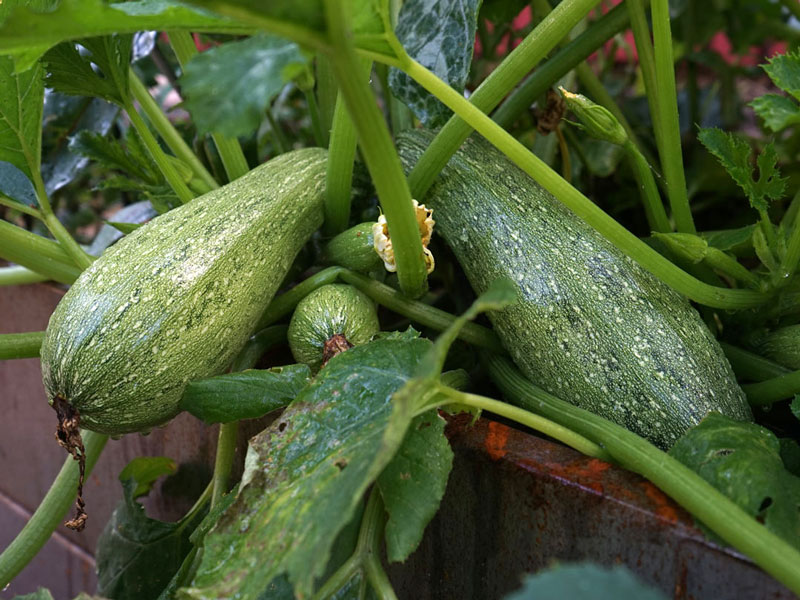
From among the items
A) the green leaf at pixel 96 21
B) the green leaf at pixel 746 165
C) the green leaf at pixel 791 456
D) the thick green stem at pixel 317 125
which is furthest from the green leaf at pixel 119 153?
the green leaf at pixel 791 456

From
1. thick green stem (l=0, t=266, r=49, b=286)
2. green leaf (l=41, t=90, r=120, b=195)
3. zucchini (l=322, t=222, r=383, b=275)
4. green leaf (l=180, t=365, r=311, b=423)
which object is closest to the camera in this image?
green leaf (l=180, t=365, r=311, b=423)

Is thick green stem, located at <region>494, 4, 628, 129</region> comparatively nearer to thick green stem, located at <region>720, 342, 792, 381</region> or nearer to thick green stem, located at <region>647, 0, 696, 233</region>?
thick green stem, located at <region>647, 0, 696, 233</region>

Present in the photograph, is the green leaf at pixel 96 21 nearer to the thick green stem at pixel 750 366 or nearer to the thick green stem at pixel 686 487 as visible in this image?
the thick green stem at pixel 686 487

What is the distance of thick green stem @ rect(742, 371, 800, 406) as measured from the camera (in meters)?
0.71

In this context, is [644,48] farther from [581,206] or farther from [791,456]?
[791,456]

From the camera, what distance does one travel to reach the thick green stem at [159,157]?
2.84 ft

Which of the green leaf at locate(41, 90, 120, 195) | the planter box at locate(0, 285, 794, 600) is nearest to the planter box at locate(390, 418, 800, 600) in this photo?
the planter box at locate(0, 285, 794, 600)

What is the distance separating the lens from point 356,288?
820mm

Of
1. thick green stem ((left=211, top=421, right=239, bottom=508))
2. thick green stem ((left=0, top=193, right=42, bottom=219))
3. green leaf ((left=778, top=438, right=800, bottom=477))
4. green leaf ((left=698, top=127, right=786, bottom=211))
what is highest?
green leaf ((left=698, top=127, right=786, bottom=211))

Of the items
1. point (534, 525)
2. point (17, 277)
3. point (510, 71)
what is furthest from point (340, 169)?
point (17, 277)

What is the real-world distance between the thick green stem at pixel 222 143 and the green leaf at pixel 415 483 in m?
0.48

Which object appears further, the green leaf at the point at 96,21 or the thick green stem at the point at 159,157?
the thick green stem at the point at 159,157

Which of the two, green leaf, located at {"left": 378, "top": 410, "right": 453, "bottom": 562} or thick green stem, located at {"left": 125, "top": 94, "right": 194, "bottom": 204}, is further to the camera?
thick green stem, located at {"left": 125, "top": 94, "right": 194, "bottom": 204}

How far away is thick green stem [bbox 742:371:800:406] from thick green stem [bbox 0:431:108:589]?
70 cm
